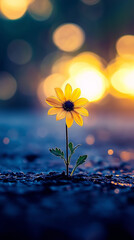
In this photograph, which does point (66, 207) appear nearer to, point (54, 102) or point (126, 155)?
point (54, 102)

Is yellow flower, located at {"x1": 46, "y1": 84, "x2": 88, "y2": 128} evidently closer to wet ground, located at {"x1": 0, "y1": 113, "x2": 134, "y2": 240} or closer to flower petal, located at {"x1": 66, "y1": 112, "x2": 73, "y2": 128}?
flower petal, located at {"x1": 66, "y1": 112, "x2": 73, "y2": 128}

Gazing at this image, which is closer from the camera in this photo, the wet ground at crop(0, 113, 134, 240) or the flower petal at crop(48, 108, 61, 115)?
the wet ground at crop(0, 113, 134, 240)

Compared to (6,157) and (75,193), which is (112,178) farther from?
(6,157)

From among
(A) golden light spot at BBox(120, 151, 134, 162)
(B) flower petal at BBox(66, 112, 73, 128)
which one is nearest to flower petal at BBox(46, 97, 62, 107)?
(B) flower petal at BBox(66, 112, 73, 128)

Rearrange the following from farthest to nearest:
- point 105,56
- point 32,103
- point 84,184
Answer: point 32,103 → point 105,56 → point 84,184

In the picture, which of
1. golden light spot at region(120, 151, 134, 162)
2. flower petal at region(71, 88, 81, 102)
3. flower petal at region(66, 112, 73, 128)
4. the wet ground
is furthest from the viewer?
golden light spot at region(120, 151, 134, 162)

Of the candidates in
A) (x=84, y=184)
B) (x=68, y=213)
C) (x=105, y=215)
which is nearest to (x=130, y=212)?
(x=105, y=215)

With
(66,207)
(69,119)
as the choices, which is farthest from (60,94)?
(66,207)

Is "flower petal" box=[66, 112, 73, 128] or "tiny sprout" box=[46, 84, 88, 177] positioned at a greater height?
"tiny sprout" box=[46, 84, 88, 177]
